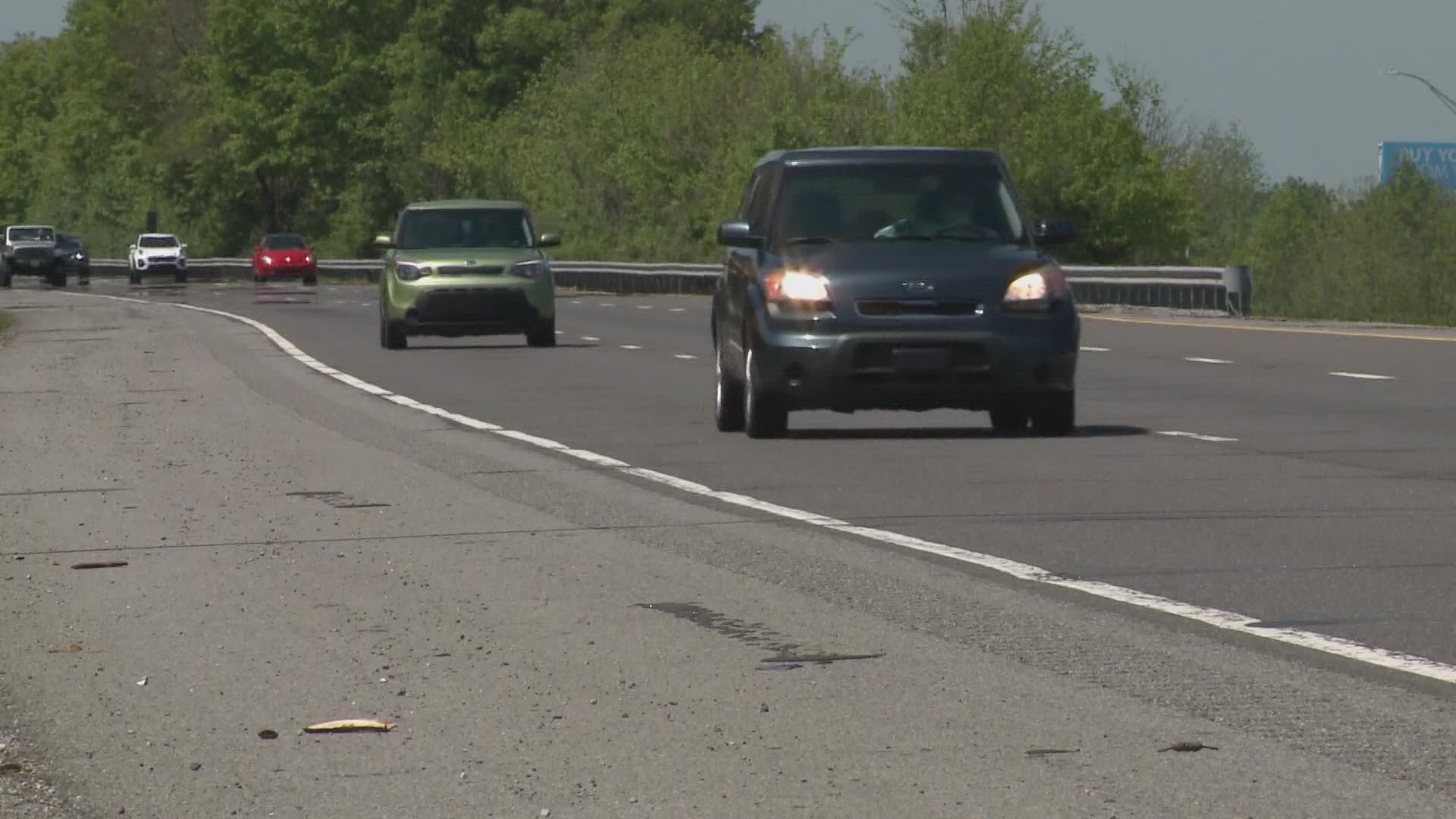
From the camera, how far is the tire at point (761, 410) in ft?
55.4

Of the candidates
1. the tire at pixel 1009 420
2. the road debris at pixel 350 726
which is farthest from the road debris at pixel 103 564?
the tire at pixel 1009 420

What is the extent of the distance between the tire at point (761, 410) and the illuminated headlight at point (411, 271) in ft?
47.5

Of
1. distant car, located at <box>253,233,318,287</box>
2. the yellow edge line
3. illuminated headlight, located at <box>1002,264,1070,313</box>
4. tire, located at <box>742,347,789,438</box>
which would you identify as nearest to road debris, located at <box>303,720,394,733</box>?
tire, located at <box>742,347,789,438</box>

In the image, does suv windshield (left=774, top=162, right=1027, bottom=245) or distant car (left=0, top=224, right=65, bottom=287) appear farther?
distant car (left=0, top=224, right=65, bottom=287)

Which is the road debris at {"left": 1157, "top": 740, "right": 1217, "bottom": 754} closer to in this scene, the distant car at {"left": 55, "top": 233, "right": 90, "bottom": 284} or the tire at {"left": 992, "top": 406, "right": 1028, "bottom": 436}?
the tire at {"left": 992, "top": 406, "right": 1028, "bottom": 436}

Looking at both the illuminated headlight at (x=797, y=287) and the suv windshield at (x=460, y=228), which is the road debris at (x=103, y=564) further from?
the suv windshield at (x=460, y=228)

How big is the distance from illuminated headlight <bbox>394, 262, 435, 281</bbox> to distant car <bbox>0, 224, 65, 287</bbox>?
52.8m

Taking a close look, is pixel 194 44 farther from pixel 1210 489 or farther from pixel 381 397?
pixel 1210 489

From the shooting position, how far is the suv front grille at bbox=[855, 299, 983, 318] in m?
16.7

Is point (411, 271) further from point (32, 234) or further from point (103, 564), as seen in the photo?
point (32, 234)

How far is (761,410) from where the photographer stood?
1695 centimetres

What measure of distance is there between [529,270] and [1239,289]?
11578mm

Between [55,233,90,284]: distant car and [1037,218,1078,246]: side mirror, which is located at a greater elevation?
[1037,218,1078,246]: side mirror

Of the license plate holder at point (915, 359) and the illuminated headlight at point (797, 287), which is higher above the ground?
the illuminated headlight at point (797, 287)
